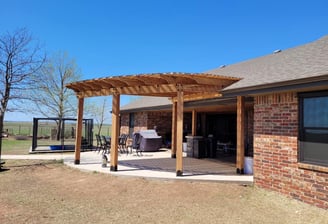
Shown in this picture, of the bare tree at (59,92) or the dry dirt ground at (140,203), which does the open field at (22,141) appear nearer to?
the bare tree at (59,92)

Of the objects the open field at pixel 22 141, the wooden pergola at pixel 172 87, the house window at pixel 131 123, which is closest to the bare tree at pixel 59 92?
the open field at pixel 22 141

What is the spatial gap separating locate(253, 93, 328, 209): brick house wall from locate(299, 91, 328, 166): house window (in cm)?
14

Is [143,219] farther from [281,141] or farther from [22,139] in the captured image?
[22,139]

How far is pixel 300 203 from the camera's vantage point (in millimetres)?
5242

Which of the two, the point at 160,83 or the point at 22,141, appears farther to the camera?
the point at 22,141

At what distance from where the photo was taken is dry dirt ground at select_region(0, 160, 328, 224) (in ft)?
14.7

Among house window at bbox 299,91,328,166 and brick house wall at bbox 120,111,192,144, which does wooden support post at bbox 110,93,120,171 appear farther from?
brick house wall at bbox 120,111,192,144

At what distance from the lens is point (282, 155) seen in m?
5.77

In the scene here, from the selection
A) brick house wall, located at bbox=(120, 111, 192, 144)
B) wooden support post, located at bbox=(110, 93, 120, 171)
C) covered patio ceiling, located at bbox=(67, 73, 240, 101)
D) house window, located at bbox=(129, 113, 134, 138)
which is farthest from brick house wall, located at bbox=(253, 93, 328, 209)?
house window, located at bbox=(129, 113, 134, 138)

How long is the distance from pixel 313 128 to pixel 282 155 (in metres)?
0.95

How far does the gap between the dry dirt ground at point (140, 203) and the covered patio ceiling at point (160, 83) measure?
2638 millimetres

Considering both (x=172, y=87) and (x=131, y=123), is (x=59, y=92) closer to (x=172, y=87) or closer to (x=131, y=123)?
(x=131, y=123)

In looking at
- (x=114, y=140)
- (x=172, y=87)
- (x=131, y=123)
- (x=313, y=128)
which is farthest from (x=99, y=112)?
(x=313, y=128)

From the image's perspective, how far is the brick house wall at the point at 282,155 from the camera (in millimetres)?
5082
